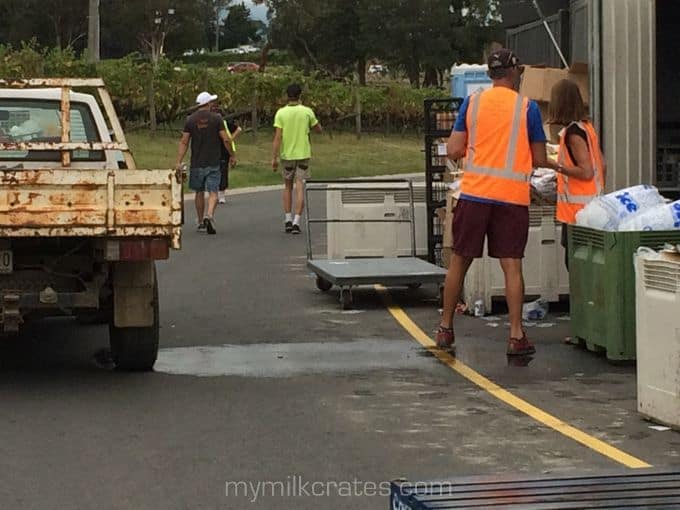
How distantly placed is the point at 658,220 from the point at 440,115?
15.3ft

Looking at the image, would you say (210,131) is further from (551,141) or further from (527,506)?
(527,506)

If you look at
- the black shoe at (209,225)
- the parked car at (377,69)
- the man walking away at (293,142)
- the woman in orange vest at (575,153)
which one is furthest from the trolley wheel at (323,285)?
A: the parked car at (377,69)

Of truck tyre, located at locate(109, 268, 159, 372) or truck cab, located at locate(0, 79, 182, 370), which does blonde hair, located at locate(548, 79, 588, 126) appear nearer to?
truck cab, located at locate(0, 79, 182, 370)

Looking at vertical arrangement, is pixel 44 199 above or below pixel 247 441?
above

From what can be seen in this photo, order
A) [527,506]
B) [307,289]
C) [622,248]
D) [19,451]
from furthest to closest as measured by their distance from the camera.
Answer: [307,289], [622,248], [19,451], [527,506]

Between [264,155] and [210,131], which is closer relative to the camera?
[210,131]

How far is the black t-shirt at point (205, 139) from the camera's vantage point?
20.6m

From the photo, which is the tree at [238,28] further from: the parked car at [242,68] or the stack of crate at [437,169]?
the stack of crate at [437,169]

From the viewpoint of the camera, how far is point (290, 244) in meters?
19.1

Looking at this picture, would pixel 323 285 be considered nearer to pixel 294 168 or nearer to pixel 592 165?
pixel 592 165

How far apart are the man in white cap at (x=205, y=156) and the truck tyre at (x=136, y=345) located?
1063 centimetres

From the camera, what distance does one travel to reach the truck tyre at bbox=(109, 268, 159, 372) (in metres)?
9.58

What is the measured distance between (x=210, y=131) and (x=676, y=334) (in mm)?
13456

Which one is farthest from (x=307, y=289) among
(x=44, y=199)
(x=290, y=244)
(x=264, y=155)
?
(x=264, y=155)
